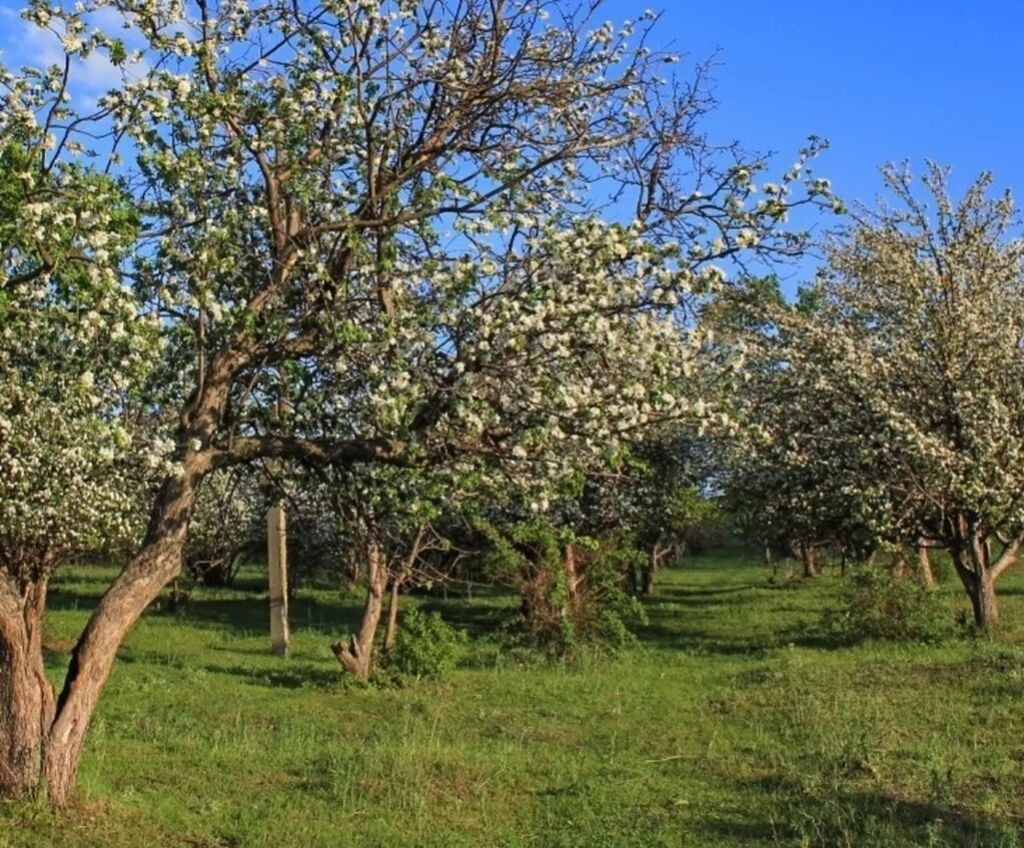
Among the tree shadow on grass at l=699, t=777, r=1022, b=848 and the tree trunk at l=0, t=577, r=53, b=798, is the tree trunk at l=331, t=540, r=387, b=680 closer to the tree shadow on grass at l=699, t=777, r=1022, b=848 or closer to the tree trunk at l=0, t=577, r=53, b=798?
the tree trunk at l=0, t=577, r=53, b=798

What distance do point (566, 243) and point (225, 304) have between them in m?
2.57

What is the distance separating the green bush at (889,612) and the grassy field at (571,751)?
0.69 metres

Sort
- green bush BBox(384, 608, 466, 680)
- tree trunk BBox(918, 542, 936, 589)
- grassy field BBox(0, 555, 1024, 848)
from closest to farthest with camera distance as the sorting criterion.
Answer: grassy field BBox(0, 555, 1024, 848) → green bush BBox(384, 608, 466, 680) → tree trunk BBox(918, 542, 936, 589)

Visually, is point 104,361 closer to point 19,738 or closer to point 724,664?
point 19,738

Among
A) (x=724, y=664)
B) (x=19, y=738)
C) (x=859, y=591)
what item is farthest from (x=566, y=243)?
(x=859, y=591)

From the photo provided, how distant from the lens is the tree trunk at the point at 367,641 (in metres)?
19.1

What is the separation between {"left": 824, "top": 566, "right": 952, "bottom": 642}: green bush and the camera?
69.1 feet

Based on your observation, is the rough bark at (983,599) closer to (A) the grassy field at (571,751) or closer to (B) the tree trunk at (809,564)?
(A) the grassy field at (571,751)

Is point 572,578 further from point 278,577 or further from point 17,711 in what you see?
point 17,711

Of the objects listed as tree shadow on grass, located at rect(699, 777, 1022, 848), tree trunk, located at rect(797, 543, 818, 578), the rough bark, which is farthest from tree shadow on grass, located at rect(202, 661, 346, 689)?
tree trunk, located at rect(797, 543, 818, 578)

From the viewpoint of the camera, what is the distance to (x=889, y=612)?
21422 mm

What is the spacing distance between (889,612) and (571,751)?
32.9ft

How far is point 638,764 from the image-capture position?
12.4 metres

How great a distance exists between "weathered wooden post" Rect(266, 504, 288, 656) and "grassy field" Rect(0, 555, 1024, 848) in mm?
557
